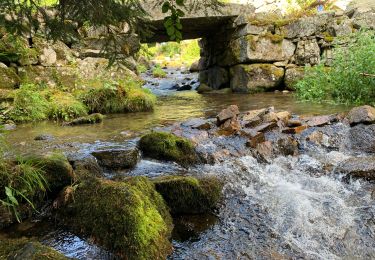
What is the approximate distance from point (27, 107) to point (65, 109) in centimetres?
73

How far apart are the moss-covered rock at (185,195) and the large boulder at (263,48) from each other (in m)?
8.78

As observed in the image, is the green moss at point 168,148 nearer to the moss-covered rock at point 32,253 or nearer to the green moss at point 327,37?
the moss-covered rock at point 32,253

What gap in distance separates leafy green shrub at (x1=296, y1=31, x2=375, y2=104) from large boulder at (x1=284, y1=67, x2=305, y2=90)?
338cm

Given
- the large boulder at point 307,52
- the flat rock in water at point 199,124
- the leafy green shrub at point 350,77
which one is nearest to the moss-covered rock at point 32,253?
the flat rock in water at point 199,124

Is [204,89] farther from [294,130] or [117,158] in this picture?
[117,158]

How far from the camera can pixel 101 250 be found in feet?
8.54

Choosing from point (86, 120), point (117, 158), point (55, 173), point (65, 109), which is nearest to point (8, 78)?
point (65, 109)

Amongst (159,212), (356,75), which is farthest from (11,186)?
(356,75)

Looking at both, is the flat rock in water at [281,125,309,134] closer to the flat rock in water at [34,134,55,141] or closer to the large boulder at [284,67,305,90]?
the flat rock in water at [34,134,55,141]

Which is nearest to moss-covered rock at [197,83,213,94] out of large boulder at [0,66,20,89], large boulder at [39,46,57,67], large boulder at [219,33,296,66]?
large boulder at [219,33,296,66]

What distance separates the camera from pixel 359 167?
416cm

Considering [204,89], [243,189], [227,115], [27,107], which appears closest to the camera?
[243,189]

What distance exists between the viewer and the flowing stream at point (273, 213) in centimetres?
281

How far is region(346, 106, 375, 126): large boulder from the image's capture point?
5.50 meters
